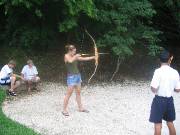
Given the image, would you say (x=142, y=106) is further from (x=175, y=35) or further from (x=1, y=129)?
(x=175, y=35)

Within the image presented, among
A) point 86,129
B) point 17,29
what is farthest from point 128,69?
point 86,129

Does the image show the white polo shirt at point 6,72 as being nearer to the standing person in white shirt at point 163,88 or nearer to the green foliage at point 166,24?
the green foliage at point 166,24

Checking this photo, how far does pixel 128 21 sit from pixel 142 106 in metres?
3.09

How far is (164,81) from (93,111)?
3.16 meters

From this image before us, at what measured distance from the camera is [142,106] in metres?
11.3

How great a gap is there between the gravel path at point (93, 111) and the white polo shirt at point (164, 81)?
1.55 meters

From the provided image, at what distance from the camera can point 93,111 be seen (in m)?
10.8

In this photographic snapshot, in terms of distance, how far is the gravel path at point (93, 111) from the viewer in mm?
9555

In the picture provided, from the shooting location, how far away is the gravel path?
31.3ft

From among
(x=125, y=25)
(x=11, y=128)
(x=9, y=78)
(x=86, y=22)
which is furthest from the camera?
(x=86, y=22)

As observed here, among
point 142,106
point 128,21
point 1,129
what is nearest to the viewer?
point 1,129

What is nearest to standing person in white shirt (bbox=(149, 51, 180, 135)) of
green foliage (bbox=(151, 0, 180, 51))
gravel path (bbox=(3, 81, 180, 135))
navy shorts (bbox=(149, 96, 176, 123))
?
navy shorts (bbox=(149, 96, 176, 123))

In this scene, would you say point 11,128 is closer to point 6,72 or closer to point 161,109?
point 161,109

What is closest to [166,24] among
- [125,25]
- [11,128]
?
[125,25]
